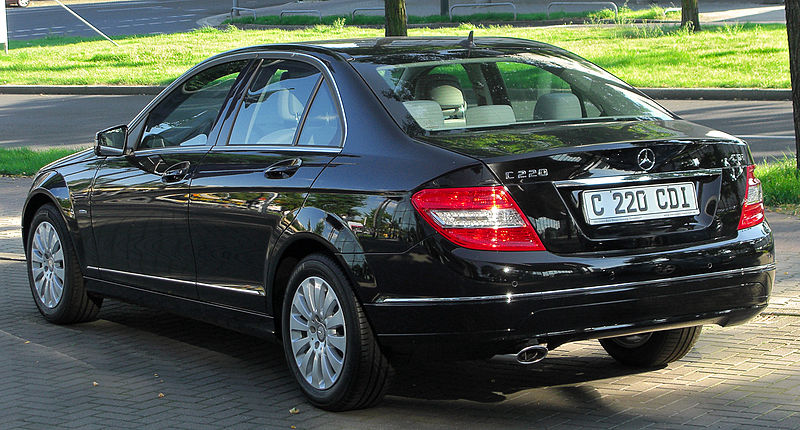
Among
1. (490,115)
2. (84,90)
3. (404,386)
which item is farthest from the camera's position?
(84,90)

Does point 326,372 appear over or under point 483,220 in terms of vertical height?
under

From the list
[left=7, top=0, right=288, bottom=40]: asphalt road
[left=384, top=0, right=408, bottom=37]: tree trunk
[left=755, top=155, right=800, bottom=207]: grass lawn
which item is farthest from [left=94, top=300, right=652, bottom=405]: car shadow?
[left=7, top=0, right=288, bottom=40]: asphalt road

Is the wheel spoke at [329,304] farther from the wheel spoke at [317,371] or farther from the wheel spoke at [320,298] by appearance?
the wheel spoke at [317,371]

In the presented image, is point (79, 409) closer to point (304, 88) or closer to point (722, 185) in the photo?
point (304, 88)

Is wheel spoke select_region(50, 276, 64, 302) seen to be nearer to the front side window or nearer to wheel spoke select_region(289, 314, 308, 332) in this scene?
the front side window

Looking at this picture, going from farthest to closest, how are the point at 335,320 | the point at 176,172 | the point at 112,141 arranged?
1. the point at 112,141
2. the point at 176,172
3. the point at 335,320

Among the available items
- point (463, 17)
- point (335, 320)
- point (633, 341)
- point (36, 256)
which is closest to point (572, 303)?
point (335, 320)

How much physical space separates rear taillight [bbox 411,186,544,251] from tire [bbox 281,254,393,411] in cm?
59

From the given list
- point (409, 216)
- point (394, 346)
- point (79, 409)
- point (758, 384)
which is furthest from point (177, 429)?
point (758, 384)

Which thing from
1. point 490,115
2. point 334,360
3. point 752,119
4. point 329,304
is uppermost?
point 490,115

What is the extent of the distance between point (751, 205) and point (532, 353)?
122 cm

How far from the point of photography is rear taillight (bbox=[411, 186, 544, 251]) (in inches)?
181

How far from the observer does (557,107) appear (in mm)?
5551

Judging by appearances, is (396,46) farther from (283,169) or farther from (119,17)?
(119,17)
